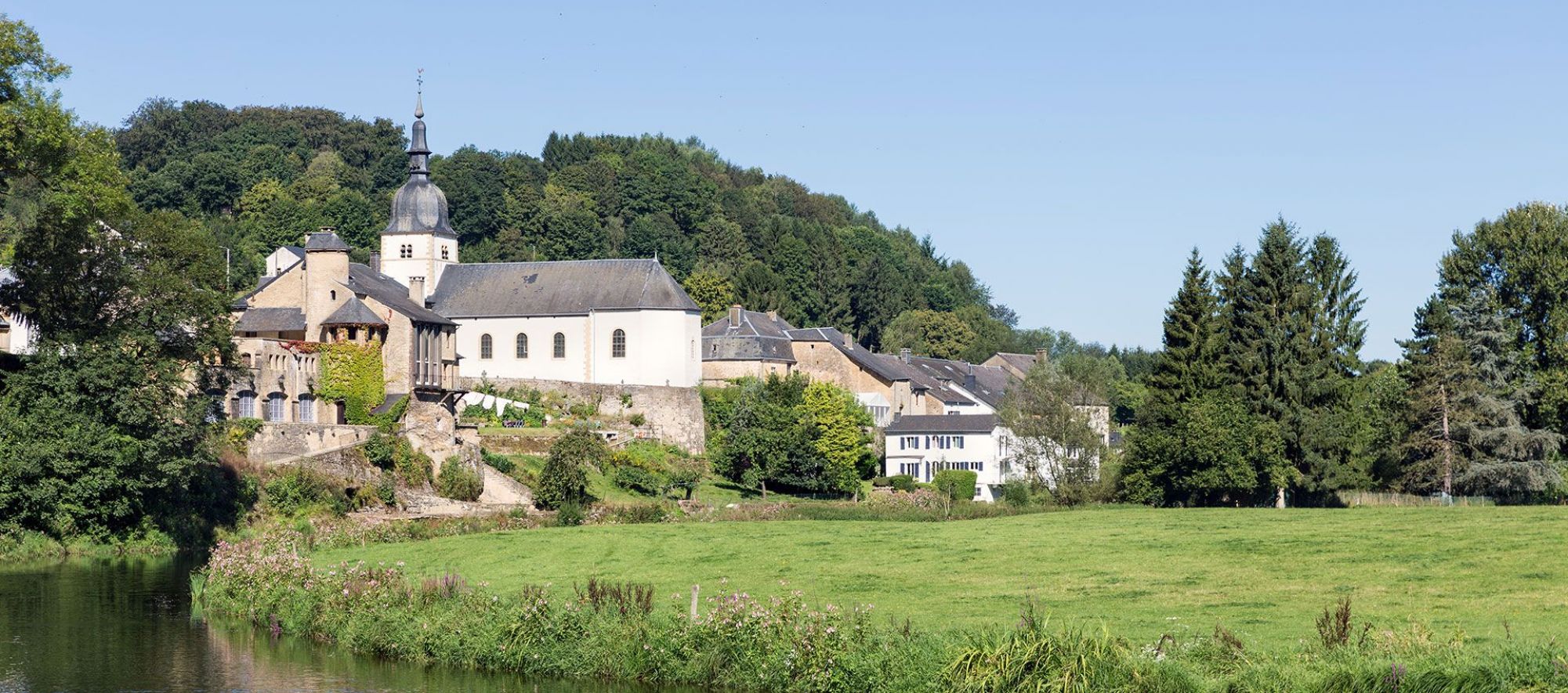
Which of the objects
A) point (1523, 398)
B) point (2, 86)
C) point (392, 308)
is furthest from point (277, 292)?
point (1523, 398)

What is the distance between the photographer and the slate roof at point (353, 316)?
6044 centimetres

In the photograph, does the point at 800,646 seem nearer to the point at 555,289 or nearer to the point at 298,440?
the point at 298,440

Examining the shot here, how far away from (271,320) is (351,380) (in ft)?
15.9

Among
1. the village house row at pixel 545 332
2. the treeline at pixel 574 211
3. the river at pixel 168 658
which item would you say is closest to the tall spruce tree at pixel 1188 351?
the village house row at pixel 545 332

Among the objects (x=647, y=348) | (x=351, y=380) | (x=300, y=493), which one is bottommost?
(x=300, y=493)

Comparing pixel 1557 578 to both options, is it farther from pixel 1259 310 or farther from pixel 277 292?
pixel 277 292

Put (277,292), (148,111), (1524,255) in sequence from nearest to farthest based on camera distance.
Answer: (1524,255) < (277,292) < (148,111)

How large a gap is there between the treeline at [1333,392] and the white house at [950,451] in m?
16.8

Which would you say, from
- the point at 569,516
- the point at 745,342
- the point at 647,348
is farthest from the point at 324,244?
the point at 745,342

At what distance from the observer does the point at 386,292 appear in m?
66.0

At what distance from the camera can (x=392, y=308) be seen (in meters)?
61.8

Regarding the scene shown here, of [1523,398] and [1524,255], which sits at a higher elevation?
[1524,255]

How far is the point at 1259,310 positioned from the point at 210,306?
3369 cm

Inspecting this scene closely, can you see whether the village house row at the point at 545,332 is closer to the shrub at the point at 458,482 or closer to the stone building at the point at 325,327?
the stone building at the point at 325,327
